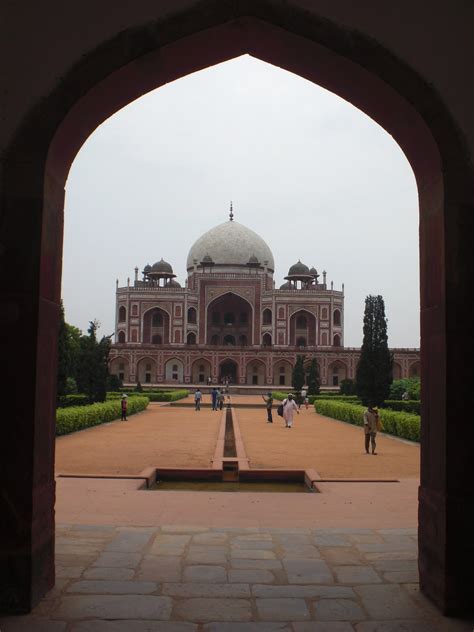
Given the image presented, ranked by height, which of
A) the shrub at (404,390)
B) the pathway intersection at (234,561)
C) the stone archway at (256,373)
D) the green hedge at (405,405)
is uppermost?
the stone archway at (256,373)

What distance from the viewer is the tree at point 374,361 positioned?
1977 centimetres

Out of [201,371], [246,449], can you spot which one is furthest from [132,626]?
[201,371]

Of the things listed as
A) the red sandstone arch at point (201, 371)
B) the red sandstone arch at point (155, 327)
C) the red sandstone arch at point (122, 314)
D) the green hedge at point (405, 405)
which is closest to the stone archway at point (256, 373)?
the red sandstone arch at point (201, 371)

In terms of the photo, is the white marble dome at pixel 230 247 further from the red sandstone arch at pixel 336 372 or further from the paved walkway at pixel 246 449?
the paved walkway at pixel 246 449

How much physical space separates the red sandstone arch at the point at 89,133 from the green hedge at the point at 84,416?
9.08 meters

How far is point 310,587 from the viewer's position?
313 centimetres

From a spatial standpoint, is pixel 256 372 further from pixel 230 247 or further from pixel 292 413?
pixel 292 413

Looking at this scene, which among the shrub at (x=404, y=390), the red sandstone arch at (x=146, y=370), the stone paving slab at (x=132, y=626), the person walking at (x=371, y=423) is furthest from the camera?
the red sandstone arch at (x=146, y=370)

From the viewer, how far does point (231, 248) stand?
45.8 metres

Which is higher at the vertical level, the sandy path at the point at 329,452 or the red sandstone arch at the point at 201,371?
the red sandstone arch at the point at 201,371

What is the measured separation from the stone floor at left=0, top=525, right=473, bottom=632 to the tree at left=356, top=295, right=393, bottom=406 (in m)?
15.2

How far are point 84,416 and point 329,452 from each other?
220 inches

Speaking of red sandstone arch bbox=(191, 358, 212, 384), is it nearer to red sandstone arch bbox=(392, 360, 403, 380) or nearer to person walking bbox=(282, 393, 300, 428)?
red sandstone arch bbox=(392, 360, 403, 380)

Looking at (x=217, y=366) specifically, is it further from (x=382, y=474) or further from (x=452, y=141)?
(x=452, y=141)
